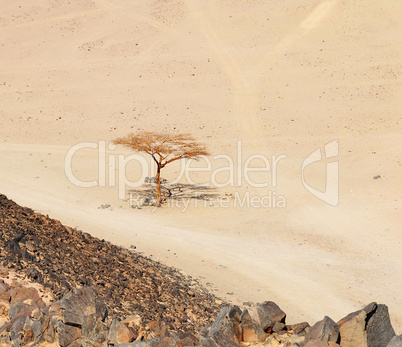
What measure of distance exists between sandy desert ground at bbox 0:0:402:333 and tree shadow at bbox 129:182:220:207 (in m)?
0.57

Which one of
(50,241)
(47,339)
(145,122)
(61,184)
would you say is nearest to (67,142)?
(145,122)

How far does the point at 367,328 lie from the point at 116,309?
486cm

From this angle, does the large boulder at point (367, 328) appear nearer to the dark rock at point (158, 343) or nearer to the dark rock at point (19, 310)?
the dark rock at point (158, 343)

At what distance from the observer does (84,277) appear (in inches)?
482

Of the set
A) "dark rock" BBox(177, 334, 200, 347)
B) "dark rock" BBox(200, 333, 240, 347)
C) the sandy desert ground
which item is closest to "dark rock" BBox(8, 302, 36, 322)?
"dark rock" BBox(177, 334, 200, 347)

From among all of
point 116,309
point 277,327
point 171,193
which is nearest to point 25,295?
point 116,309

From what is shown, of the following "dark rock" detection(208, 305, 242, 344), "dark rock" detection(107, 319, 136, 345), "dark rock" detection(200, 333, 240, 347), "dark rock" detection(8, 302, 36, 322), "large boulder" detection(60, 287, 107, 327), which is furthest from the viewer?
"dark rock" detection(8, 302, 36, 322)

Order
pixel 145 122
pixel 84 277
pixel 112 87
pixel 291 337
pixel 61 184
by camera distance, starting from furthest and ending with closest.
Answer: pixel 112 87, pixel 145 122, pixel 61 184, pixel 84 277, pixel 291 337

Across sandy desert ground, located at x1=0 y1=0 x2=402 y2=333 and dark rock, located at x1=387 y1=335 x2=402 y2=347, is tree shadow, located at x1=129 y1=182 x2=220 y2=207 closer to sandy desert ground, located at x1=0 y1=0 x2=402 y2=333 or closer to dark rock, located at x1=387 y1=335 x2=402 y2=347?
sandy desert ground, located at x1=0 y1=0 x2=402 y2=333

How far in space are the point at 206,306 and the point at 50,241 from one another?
3.46 meters

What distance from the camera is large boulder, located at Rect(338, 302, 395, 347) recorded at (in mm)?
7965

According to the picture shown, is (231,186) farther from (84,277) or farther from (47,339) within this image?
(47,339)

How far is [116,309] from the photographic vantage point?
37.5 feet

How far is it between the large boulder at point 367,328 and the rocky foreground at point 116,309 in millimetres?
12
